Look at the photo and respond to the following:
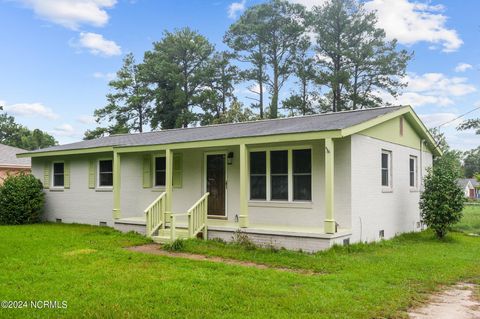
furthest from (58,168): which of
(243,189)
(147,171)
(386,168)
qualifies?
(386,168)

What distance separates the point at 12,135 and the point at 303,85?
137ft

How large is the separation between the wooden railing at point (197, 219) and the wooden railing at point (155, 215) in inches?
52.4

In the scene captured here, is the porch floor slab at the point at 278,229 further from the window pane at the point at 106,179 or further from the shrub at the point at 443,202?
the window pane at the point at 106,179

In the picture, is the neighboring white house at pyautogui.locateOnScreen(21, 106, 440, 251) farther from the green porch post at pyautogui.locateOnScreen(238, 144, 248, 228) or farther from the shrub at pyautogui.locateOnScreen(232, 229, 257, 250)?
the shrub at pyautogui.locateOnScreen(232, 229, 257, 250)

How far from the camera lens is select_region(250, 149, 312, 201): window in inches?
404

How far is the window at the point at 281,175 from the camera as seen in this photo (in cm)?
1025

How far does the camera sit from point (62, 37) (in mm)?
17250

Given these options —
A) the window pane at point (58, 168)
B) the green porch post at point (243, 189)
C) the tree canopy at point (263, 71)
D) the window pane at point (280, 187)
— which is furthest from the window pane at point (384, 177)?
the tree canopy at point (263, 71)

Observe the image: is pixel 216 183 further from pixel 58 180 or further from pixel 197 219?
pixel 58 180

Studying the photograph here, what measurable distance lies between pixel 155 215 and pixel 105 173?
4092 mm

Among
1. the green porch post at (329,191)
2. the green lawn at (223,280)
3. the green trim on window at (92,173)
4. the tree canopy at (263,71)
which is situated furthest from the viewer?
the tree canopy at (263,71)

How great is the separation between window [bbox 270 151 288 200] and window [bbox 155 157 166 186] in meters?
4.04

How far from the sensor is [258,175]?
10.9 meters

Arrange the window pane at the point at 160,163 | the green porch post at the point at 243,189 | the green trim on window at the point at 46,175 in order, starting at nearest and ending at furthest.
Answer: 1. the green porch post at the point at 243,189
2. the window pane at the point at 160,163
3. the green trim on window at the point at 46,175
